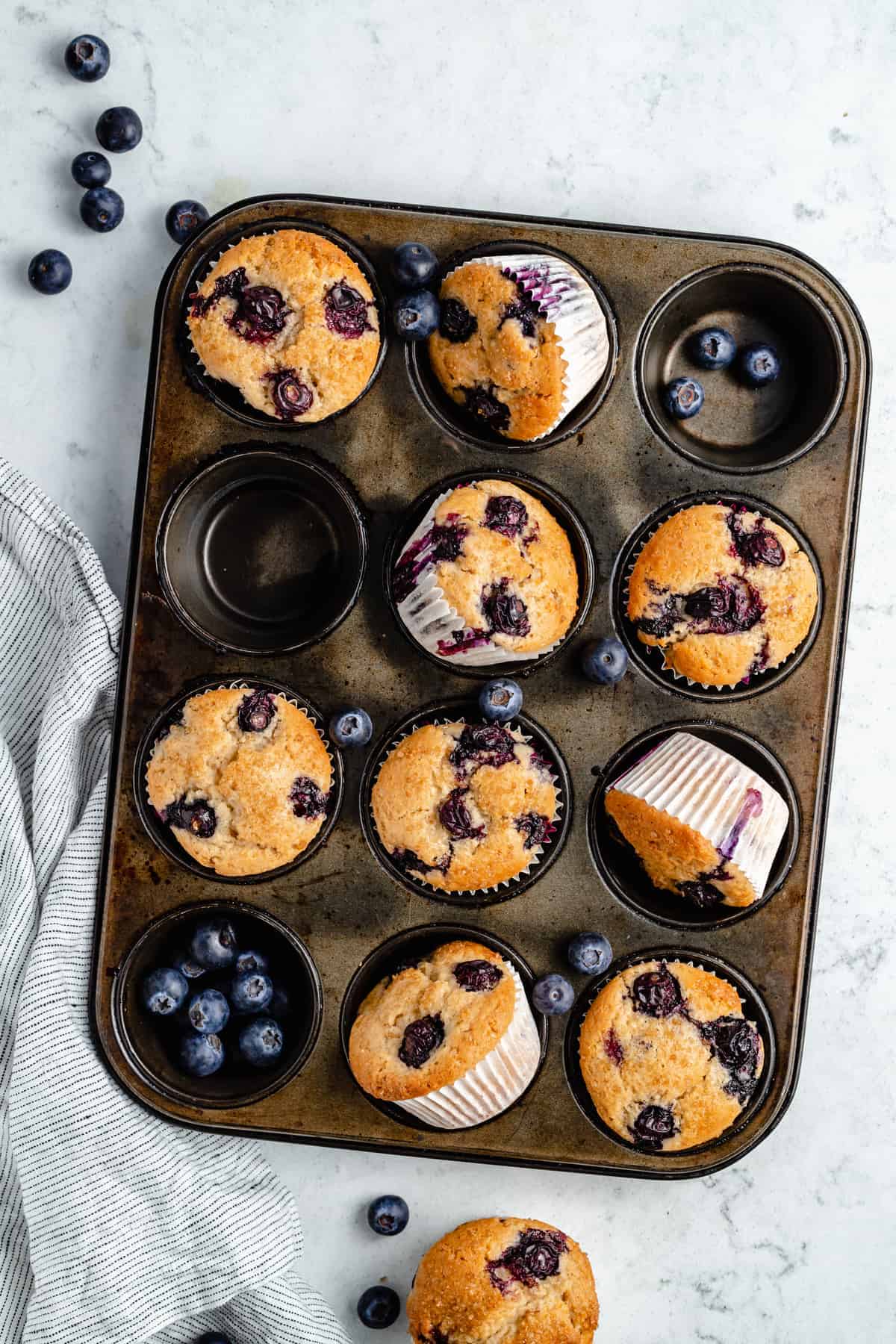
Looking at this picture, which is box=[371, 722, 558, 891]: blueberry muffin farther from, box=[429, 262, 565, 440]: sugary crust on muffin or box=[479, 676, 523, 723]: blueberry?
box=[429, 262, 565, 440]: sugary crust on muffin

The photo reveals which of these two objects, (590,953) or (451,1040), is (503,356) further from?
(451,1040)

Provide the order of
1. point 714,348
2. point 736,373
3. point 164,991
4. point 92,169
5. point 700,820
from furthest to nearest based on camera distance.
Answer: point 92,169 → point 736,373 → point 714,348 → point 164,991 → point 700,820

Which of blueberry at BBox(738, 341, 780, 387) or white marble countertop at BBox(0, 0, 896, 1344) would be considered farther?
white marble countertop at BBox(0, 0, 896, 1344)

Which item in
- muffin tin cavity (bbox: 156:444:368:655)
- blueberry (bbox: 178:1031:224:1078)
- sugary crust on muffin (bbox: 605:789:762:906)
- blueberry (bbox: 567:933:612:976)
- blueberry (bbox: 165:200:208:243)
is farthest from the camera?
blueberry (bbox: 165:200:208:243)

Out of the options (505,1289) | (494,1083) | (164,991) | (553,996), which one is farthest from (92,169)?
(505,1289)

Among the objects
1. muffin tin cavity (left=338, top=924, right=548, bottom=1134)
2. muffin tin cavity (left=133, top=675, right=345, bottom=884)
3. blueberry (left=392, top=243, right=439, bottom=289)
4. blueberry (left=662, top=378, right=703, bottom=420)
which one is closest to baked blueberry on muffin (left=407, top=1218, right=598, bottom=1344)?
muffin tin cavity (left=338, top=924, right=548, bottom=1134)

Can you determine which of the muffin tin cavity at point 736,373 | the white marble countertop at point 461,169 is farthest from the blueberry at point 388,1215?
the muffin tin cavity at point 736,373
